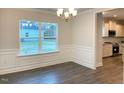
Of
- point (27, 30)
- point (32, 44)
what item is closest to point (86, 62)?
point (32, 44)

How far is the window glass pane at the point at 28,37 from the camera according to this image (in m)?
4.52

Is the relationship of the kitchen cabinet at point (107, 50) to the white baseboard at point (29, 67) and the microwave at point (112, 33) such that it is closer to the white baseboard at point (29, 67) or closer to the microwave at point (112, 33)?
the microwave at point (112, 33)

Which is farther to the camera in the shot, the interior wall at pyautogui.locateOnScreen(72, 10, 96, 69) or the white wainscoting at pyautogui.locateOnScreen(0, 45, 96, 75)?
the interior wall at pyautogui.locateOnScreen(72, 10, 96, 69)

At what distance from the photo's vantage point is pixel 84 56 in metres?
5.08

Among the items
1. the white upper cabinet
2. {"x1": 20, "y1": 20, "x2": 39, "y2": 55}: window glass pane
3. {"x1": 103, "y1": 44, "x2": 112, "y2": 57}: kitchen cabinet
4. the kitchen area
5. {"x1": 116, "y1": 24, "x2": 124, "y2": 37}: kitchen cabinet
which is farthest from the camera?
{"x1": 116, "y1": 24, "x2": 124, "y2": 37}: kitchen cabinet

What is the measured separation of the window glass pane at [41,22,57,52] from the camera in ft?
16.8

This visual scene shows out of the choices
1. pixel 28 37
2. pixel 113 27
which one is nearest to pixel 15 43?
pixel 28 37

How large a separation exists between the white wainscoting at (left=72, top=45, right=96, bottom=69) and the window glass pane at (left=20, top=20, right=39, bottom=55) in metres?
1.78

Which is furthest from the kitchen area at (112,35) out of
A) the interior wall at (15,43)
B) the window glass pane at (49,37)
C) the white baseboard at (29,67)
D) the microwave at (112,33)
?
the interior wall at (15,43)

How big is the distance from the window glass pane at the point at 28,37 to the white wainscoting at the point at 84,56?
1.78 meters

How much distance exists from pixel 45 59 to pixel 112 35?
4.71 meters

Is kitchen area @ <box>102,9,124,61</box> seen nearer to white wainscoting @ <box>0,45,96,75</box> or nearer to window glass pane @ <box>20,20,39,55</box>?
white wainscoting @ <box>0,45,96,75</box>

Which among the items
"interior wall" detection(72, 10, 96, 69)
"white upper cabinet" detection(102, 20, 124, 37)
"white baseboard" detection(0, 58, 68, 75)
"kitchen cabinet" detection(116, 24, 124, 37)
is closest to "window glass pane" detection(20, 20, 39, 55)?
"white baseboard" detection(0, 58, 68, 75)
